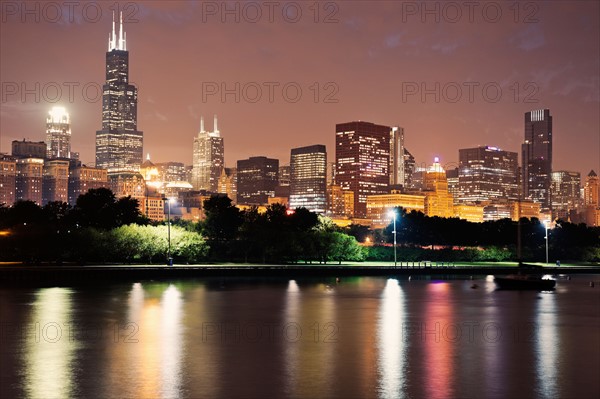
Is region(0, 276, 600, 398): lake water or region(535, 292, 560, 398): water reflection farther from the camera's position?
region(535, 292, 560, 398): water reflection

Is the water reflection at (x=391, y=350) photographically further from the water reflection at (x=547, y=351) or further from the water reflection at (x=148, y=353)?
the water reflection at (x=148, y=353)

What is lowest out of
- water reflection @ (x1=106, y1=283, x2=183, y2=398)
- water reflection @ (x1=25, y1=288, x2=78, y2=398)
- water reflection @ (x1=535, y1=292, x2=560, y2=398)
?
water reflection @ (x1=535, y1=292, x2=560, y2=398)

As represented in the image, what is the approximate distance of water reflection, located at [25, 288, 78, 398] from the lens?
77.6ft

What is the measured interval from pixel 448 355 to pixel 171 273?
67540mm

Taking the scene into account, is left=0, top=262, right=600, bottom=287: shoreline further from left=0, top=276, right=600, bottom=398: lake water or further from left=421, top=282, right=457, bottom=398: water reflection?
left=421, top=282, right=457, bottom=398: water reflection

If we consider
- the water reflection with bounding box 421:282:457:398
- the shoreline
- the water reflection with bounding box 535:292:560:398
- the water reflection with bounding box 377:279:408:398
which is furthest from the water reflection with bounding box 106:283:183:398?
the shoreline

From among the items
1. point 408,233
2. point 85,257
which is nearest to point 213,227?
point 85,257

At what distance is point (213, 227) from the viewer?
6024 inches

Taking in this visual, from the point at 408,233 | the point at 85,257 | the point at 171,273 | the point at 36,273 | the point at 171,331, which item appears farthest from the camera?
the point at 408,233

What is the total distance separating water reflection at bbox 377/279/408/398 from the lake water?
67mm

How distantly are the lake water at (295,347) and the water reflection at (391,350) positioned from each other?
7 centimetres

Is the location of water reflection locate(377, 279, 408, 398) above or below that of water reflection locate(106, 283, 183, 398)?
below

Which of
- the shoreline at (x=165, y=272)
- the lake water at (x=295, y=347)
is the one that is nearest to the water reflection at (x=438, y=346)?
the lake water at (x=295, y=347)

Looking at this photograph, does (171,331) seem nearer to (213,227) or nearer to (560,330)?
(560,330)
